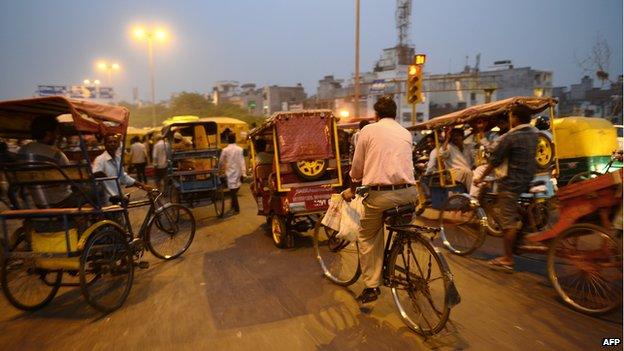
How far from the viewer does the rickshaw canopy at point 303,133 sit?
6152mm

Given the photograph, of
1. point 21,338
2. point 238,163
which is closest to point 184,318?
point 21,338

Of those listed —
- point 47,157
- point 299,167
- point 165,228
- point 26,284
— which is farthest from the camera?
point 299,167

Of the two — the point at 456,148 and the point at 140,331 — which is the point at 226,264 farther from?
the point at 456,148

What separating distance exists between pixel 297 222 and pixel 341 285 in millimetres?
2470

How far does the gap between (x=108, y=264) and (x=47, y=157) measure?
1305 mm

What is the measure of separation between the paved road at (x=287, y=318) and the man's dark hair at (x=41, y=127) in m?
1.88

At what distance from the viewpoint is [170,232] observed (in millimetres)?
6031

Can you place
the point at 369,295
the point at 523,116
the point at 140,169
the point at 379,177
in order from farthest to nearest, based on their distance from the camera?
the point at 140,169 < the point at 523,116 < the point at 369,295 < the point at 379,177

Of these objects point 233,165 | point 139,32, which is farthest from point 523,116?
point 139,32

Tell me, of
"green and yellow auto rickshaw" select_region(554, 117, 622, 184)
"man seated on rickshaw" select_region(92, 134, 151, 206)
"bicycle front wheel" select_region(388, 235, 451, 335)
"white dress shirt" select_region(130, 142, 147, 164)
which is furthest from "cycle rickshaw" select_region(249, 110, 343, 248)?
"white dress shirt" select_region(130, 142, 147, 164)

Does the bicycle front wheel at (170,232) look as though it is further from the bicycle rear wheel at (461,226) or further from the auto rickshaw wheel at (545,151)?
the auto rickshaw wheel at (545,151)

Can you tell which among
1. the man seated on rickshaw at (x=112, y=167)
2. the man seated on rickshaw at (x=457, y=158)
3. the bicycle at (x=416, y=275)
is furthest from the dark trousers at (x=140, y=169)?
the bicycle at (x=416, y=275)

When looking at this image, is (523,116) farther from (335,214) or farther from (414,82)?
(414,82)

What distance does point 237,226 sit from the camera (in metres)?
8.18
